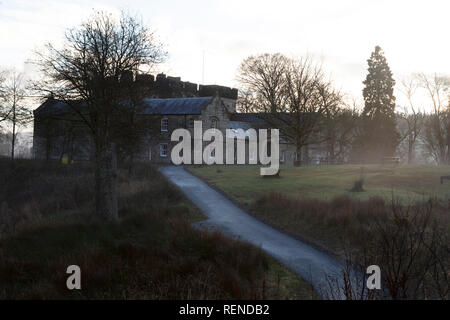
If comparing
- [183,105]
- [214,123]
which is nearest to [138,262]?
[214,123]

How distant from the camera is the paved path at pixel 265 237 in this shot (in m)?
11.3

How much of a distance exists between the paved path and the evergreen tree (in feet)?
109

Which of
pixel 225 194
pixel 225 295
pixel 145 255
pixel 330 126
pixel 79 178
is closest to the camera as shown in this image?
pixel 225 295

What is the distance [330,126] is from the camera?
45406 mm

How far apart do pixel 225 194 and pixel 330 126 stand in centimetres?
2578

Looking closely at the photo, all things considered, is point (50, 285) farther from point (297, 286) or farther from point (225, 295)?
point (297, 286)

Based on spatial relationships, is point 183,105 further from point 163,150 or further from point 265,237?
point 265,237

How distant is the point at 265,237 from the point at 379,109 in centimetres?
4128

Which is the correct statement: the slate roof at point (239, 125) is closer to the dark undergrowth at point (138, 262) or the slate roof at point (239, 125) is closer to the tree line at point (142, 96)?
Answer: the tree line at point (142, 96)

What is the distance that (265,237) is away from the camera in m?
14.9

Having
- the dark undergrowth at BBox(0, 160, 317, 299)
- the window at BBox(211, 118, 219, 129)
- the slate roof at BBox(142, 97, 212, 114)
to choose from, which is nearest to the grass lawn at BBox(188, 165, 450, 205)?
the dark undergrowth at BBox(0, 160, 317, 299)

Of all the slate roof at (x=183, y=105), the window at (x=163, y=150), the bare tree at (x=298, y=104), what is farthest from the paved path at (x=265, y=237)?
the slate roof at (x=183, y=105)

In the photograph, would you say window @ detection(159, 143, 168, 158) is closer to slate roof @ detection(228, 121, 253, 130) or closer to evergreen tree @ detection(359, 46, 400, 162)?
slate roof @ detection(228, 121, 253, 130)
